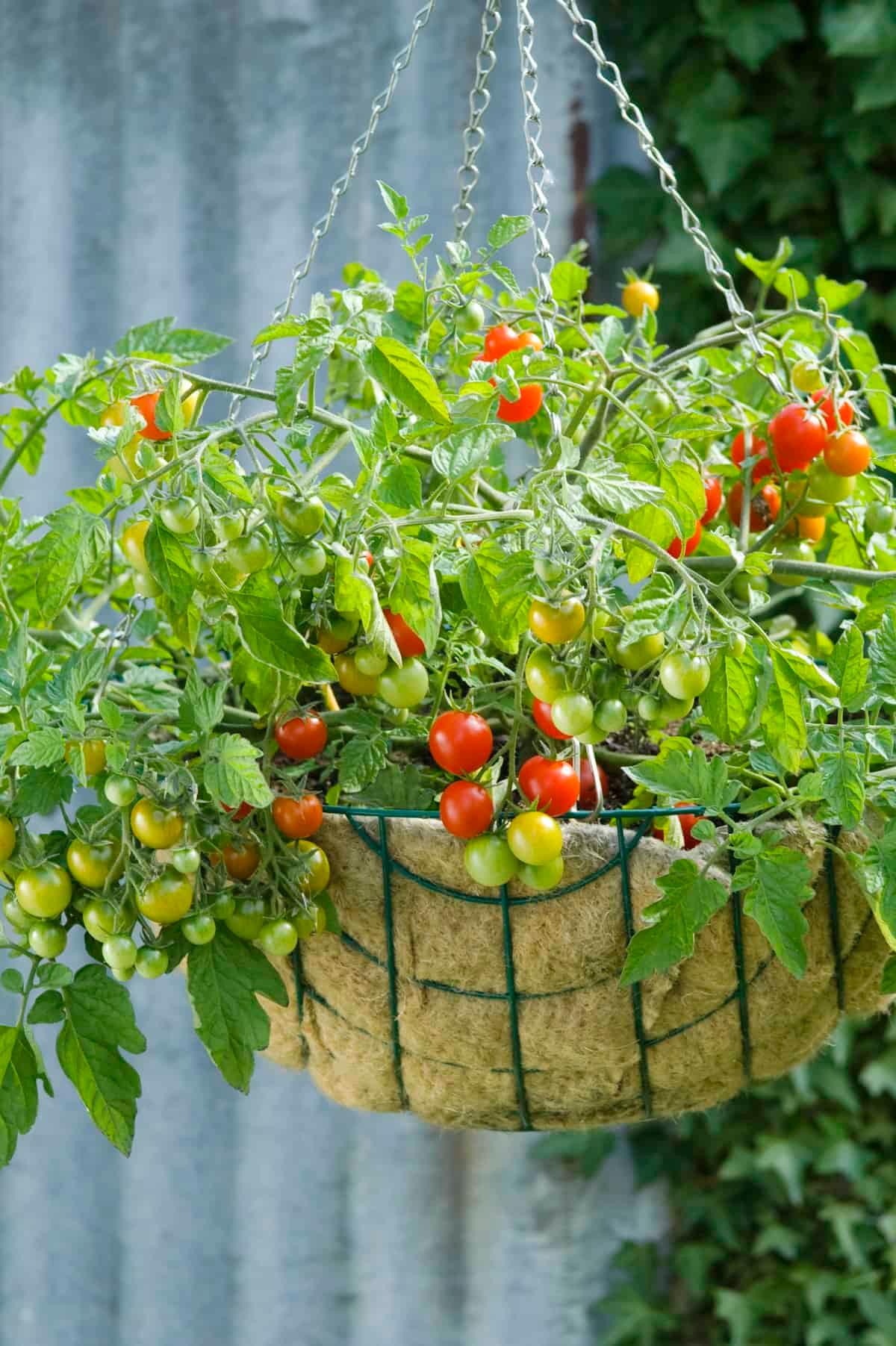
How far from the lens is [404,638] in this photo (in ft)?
2.12

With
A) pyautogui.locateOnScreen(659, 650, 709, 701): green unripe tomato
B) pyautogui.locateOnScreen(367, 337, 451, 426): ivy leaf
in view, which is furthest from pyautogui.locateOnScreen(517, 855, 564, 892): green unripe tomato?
pyautogui.locateOnScreen(367, 337, 451, 426): ivy leaf

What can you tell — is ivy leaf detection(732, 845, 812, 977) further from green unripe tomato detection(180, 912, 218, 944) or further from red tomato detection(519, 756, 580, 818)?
green unripe tomato detection(180, 912, 218, 944)

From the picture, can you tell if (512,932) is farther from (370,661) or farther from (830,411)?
(830,411)

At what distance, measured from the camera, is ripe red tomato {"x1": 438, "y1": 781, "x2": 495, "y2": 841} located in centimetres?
62

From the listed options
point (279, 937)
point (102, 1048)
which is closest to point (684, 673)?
point (279, 937)

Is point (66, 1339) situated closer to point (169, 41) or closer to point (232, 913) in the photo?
point (232, 913)

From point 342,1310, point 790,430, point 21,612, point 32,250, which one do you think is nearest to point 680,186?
point 32,250

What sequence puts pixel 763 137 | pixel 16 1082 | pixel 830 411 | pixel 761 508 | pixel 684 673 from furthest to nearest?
pixel 763 137, pixel 761 508, pixel 830 411, pixel 16 1082, pixel 684 673

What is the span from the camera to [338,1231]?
1.75m

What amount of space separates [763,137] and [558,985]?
134 centimetres

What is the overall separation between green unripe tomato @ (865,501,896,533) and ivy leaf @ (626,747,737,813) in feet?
0.90

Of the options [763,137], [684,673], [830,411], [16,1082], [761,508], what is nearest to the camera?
[684,673]

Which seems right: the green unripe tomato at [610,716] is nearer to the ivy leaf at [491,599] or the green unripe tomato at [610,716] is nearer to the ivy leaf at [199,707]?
the ivy leaf at [491,599]

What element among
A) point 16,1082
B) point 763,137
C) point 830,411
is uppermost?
point 763,137
